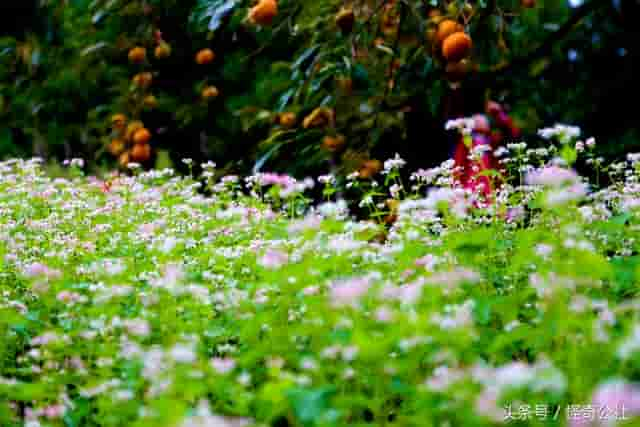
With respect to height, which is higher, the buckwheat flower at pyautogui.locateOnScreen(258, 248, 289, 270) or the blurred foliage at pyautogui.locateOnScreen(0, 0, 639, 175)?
the blurred foliage at pyautogui.locateOnScreen(0, 0, 639, 175)

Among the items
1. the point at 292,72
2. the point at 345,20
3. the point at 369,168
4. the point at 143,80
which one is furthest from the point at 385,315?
the point at 292,72

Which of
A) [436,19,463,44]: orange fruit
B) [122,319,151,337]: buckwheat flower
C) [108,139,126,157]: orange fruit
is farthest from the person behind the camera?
[108,139,126,157]: orange fruit

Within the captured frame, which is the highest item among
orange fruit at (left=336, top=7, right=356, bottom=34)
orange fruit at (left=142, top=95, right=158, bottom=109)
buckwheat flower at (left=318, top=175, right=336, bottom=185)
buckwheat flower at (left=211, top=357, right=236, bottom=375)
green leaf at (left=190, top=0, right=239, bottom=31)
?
green leaf at (left=190, top=0, right=239, bottom=31)

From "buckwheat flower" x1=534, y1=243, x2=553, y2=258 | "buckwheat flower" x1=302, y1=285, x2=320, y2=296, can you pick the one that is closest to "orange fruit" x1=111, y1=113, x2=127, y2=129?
"buckwheat flower" x1=302, y1=285, x2=320, y2=296

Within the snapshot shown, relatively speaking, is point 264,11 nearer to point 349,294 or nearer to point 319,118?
point 319,118

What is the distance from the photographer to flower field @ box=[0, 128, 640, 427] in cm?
130

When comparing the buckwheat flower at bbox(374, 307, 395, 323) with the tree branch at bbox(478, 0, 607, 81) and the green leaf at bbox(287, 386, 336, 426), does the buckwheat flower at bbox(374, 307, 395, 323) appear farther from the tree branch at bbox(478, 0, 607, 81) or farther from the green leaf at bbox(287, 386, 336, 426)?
the tree branch at bbox(478, 0, 607, 81)

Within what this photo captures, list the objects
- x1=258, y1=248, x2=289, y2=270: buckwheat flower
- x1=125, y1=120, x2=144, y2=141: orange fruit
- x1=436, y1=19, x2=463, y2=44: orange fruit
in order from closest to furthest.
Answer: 1. x1=258, y1=248, x2=289, y2=270: buckwheat flower
2. x1=436, y1=19, x2=463, y2=44: orange fruit
3. x1=125, y1=120, x2=144, y2=141: orange fruit

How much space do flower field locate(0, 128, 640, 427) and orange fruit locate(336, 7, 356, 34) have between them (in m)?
0.87

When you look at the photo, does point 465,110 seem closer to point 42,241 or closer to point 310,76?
point 310,76

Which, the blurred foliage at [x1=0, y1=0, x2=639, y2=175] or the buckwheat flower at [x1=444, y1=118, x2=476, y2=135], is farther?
the blurred foliage at [x1=0, y1=0, x2=639, y2=175]

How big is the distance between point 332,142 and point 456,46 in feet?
2.90

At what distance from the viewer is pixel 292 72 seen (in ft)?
14.8

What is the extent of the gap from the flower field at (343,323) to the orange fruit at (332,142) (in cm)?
97
